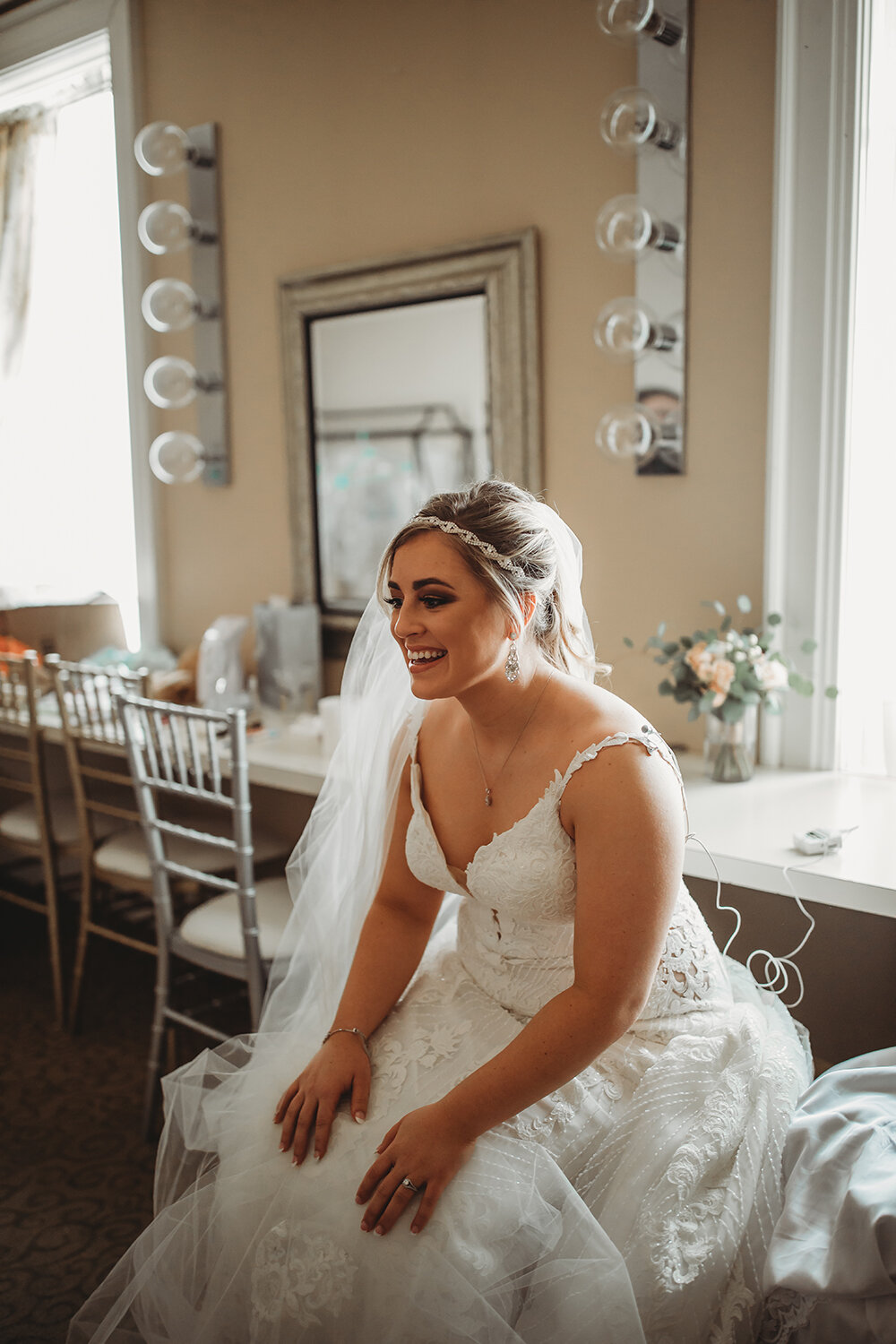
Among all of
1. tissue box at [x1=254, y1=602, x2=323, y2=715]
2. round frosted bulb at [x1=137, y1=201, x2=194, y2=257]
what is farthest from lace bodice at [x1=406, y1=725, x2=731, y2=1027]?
round frosted bulb at [x1=137, y1=201, x2=194, y2=257]

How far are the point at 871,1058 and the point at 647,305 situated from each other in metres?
1.62

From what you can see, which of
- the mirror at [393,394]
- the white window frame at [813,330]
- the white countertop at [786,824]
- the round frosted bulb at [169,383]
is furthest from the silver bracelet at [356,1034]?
the round frosted bulb at [169,383]

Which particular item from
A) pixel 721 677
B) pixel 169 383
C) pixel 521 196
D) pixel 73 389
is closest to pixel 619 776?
pixel 721 677

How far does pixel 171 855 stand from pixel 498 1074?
5.77 ft

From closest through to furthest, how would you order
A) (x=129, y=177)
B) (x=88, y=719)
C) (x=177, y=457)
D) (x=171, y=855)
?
(x=88, y=719), (x=171, y=855), (x=177, y=457), (x=129, y=177)

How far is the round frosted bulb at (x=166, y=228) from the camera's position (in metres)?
3.02

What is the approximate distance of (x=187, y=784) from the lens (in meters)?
2.40

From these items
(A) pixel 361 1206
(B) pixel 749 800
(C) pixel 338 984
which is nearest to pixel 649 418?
(B) pixel 749 800

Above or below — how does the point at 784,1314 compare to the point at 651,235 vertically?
below

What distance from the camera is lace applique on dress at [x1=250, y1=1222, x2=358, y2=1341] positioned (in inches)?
47.5

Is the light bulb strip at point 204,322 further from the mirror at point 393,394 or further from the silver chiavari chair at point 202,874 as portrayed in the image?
the silver chiavari chair at point 202,874

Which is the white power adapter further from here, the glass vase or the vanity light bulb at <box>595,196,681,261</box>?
the vanity light bulb at <box>595,196,681,261</box>

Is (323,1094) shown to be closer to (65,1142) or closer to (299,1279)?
(299,1279)

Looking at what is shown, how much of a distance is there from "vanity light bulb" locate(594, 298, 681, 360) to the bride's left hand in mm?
1639
